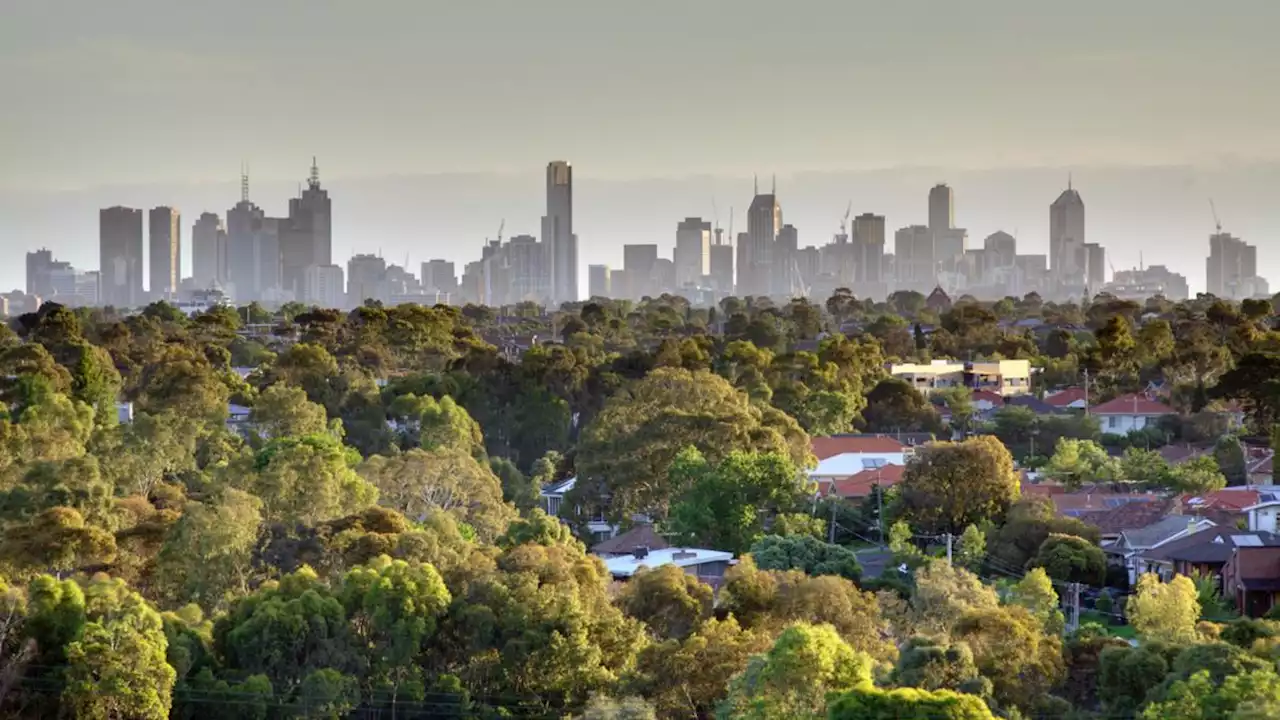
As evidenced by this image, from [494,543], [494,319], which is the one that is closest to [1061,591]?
[494,543]

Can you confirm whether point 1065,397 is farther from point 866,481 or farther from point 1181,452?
point 866,481

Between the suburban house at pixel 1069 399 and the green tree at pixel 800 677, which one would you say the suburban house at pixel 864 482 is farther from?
the green tree at pixel 800 677

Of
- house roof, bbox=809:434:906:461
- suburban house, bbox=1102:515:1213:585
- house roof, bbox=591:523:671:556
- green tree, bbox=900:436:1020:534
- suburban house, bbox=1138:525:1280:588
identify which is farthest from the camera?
house roof, bbox=809:434:906:461

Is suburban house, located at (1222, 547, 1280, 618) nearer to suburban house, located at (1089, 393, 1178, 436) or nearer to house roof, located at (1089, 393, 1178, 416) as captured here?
suburban house, located at (1089, 393, 1178, 436)

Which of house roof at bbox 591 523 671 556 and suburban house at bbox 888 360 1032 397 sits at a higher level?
suburban house at bbox 888 360 1032 397

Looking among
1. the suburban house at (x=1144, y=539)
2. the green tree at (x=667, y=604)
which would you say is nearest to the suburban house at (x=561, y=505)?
the suburban house at (x=1144, y=539)

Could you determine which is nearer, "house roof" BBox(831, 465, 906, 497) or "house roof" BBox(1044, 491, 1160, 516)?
"house roof" BBox(1044, 491, 1160, 516)

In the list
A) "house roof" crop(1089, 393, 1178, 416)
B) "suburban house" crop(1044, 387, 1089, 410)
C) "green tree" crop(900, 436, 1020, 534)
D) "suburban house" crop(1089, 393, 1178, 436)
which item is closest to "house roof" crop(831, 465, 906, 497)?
"green tree" crop(900, 436, 1020, 534)
